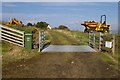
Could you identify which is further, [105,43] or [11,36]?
[11,36]

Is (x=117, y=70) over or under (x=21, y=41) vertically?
under

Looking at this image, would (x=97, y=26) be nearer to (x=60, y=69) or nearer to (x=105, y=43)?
(x=105, y=43)

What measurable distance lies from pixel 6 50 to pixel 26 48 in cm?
139

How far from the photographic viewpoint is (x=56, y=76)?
930cm

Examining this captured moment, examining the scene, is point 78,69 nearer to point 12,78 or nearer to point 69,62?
point 69,62

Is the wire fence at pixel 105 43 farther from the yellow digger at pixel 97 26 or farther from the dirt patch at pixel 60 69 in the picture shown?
the yellow digger at pixel 97 26

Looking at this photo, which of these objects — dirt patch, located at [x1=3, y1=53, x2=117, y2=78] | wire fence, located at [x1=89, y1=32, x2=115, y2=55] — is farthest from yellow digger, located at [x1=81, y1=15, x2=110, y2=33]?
dirt patch, located at [x1=3, y1=53, x2=117, y2=78]

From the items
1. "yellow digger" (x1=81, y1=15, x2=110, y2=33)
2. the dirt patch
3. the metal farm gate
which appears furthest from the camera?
"yellow digger" (x1=81, y1=15, x2=110, y2=33)

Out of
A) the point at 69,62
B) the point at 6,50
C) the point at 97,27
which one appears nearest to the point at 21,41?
→ the point at 6,50

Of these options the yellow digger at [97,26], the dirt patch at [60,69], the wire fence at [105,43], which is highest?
the yellow digger at [97,26]

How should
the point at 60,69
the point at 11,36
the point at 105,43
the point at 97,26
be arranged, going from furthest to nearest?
the point at 97,26 < the point at 11,36 < the point at 105,43 < the point at 60,69

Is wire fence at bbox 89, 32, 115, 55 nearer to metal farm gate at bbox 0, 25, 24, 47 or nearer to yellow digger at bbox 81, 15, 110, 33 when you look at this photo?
metal farm gate at bbox 0, 25, 24, 47

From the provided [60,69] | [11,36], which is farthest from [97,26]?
[60,69]

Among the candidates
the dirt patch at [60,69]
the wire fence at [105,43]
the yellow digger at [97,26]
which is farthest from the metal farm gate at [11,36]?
the yellow digger at [97,26]
